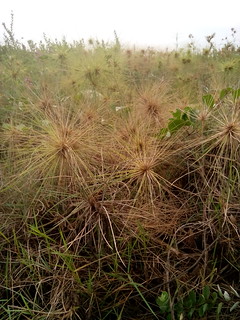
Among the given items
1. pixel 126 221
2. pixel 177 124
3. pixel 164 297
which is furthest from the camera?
pixel 177 124

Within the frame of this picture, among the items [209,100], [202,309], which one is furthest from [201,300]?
[209,100]

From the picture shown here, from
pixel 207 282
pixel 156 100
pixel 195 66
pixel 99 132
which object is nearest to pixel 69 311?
pixel 207 282

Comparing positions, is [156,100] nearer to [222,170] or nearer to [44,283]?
[222,170]

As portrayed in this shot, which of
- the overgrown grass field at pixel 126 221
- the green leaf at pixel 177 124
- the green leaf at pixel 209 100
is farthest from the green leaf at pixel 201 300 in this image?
the green leaf at pixel 209 100

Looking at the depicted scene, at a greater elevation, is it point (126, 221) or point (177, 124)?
point (177, 124)

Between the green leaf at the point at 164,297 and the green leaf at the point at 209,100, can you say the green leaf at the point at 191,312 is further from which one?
the green leaf at the point at 209,100

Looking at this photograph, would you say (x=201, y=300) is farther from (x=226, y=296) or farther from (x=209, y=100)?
(x=209, y=100)

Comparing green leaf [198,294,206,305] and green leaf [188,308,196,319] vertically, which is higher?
green leaf [198,294,206,305]

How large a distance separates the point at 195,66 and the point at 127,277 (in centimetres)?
292

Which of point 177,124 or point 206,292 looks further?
point 177,124

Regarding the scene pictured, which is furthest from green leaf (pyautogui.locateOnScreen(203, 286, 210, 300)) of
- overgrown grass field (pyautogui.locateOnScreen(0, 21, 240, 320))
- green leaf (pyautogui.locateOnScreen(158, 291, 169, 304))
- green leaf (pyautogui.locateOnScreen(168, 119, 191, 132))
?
green leaf (pyautogui.locateOnScreen(168, 119, 191, 132))

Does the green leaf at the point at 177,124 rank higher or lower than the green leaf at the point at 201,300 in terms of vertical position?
higher

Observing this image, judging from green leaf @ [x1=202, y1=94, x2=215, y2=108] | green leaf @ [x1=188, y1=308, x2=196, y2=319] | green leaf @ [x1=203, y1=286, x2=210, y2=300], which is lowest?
green leaf @ [x1=188, y1=308, x2=196, y2=319]

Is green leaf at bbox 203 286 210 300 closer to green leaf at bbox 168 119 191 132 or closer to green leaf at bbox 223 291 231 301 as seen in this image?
green leaf at bbox 223 291 231 301
